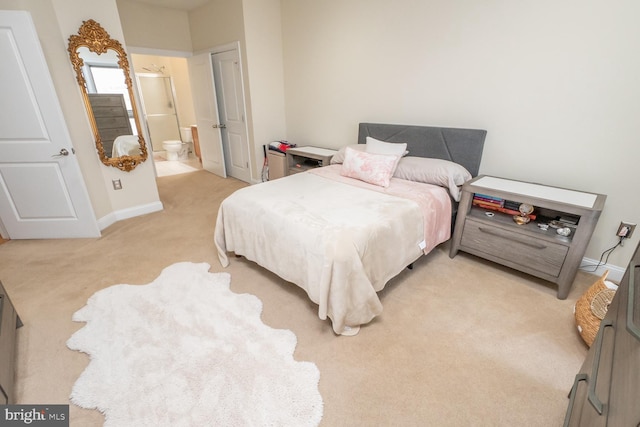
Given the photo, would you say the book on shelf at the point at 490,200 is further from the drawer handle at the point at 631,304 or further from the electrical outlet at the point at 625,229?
the drawer handle at the point at 631,304

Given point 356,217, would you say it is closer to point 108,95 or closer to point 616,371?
point 616,371

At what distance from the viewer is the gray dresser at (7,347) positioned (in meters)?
1.29

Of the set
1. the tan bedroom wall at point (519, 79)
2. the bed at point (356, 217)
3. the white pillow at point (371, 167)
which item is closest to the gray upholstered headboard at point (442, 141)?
the bed at point (356, 217)

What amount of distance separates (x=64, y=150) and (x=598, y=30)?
4.46 metres

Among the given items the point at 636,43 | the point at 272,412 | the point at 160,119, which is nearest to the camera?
the point at 272,412

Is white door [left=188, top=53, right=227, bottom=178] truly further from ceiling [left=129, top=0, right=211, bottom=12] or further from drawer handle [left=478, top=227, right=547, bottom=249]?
drawer handle [left=478, top=227, right=547, bottom=249]

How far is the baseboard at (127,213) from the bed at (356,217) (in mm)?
1708

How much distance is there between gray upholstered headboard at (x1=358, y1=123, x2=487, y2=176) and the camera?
2672 millimetres

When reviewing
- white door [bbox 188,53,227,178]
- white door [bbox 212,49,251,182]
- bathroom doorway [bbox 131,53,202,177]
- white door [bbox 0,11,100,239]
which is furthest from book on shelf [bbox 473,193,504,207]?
bathroom doorway [bbox 131,53,202,177]

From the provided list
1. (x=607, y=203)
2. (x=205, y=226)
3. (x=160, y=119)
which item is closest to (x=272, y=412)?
(x=205, y=226)

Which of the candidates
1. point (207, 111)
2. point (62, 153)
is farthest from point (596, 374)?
point (207, 111)

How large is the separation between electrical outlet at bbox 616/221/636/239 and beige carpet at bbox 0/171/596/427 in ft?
1.32

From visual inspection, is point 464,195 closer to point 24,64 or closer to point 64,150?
point 64,150

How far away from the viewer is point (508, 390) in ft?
4.74
